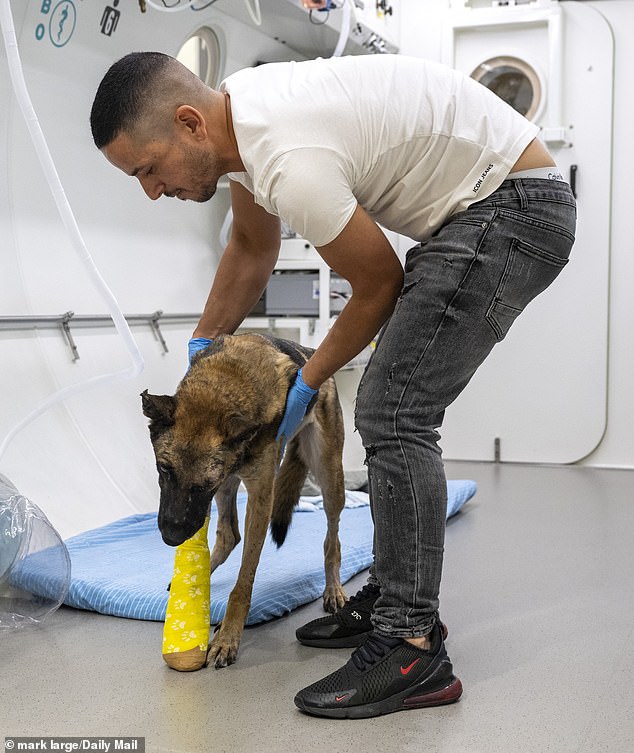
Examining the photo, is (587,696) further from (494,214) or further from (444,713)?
(494,214)

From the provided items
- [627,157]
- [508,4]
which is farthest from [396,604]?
[508,4]

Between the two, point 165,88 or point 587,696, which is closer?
point 165,88

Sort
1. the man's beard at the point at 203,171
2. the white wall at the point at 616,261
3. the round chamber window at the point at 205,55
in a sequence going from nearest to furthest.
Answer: the man's beard at the point at 203,171 < the round chamber window at the point at 205,55 < the white wall at the point at 616,261

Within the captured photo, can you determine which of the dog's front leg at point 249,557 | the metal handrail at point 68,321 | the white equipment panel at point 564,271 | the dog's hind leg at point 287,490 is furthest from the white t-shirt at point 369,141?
the white equipment panel at point 564,271

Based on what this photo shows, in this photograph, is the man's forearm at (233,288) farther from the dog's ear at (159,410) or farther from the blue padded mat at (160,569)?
the blue padded mat at (160,569)

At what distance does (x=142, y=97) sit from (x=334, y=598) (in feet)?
5.00

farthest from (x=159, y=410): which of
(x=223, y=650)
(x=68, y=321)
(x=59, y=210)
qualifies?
(x=68, y=321)

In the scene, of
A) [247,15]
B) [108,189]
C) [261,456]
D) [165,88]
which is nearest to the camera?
[165,88]

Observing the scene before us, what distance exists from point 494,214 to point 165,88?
722 mm

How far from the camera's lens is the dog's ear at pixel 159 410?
6.85 ft

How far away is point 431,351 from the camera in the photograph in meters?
1.94

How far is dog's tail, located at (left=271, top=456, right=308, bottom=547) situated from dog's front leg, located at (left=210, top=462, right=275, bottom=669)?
9.4 inches

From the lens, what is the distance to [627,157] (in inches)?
207

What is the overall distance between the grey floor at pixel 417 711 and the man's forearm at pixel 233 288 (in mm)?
835
